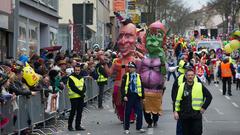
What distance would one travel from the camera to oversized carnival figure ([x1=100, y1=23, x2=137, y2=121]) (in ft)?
53.5

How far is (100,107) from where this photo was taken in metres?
21.0

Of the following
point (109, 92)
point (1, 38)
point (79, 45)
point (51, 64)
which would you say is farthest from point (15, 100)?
point (79, 45)

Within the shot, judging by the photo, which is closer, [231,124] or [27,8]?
[231,124]

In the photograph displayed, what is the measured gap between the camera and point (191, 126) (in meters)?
10.6

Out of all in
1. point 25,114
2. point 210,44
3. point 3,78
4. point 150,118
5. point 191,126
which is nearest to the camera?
point 191,126

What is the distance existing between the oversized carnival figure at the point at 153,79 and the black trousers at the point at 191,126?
455 centimetres

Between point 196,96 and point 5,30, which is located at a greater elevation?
point 5,30

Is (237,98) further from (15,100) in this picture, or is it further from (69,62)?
(15,100)

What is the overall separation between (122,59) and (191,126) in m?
6.31

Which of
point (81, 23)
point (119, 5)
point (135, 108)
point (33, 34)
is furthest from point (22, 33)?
point (119, 5)

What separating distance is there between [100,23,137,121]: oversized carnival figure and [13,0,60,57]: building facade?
16.8 feet

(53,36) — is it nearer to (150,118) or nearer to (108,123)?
(108,123)

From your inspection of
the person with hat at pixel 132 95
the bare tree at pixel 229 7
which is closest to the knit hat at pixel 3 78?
the person with hat at pixel 132 95

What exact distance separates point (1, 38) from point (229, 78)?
9.18 metres
